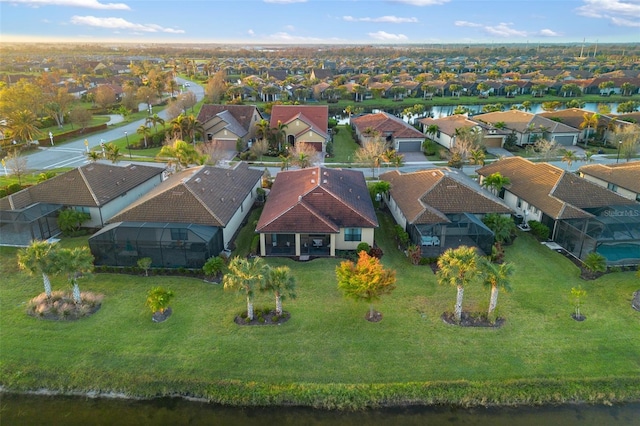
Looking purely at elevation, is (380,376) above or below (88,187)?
below

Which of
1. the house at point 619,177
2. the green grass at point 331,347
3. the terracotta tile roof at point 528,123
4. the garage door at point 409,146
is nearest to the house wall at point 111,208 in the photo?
the green grass at point 331,347

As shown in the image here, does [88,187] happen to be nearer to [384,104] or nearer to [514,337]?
[514,337]

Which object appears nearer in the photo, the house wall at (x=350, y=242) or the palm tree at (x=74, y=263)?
the palm tree at (x=74, y=263)

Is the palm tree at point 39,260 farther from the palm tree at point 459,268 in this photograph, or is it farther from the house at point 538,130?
the house at point 538,130

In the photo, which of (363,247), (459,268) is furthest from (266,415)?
(363,247)

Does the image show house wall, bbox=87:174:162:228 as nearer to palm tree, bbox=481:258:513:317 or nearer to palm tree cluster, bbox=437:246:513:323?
palm tree cluster, bbox=437:246:513:323

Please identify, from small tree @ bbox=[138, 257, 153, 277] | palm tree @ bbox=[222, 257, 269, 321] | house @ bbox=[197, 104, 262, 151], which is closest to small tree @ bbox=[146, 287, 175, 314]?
palm tree @ bbox=[222, 257, 269, 321]

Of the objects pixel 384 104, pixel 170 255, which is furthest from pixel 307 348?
pixel 384 104
